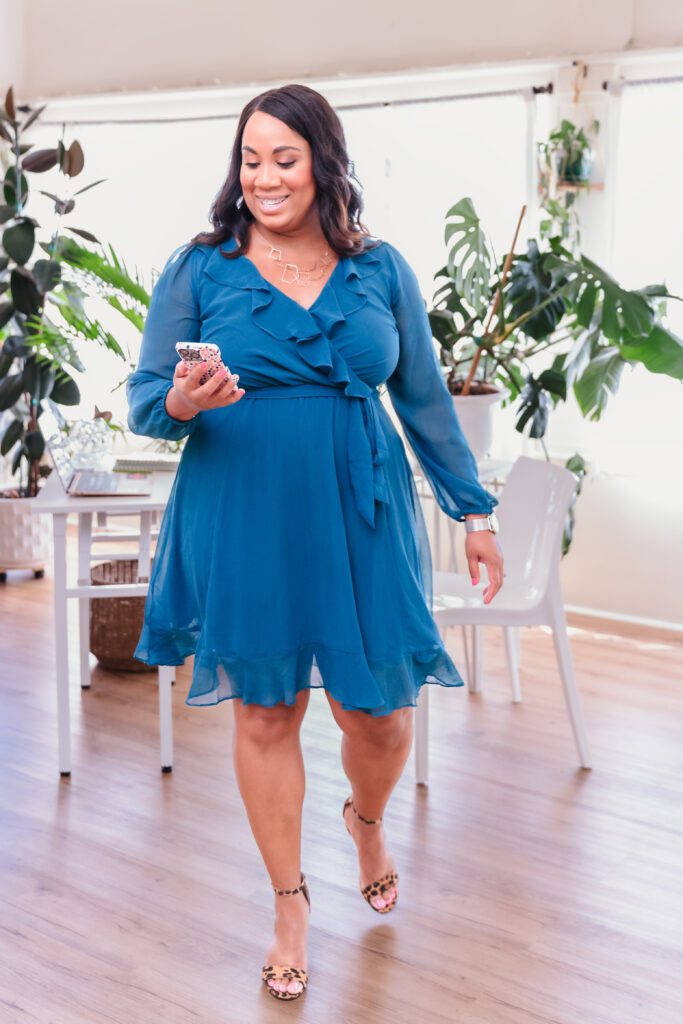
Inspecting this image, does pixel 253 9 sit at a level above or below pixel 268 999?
above

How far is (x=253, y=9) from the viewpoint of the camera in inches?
198

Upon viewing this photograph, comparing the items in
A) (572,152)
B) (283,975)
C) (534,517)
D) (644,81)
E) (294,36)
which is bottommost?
(283,975)

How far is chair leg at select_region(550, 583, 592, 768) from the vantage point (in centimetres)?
311

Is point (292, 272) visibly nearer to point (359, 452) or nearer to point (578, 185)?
point (359, 452)

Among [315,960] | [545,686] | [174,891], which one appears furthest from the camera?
[545,686]

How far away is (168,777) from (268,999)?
102 centimetres

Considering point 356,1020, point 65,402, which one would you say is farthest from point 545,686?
point 65,402

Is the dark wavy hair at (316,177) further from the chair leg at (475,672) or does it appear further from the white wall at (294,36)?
the white wall at (294,36)

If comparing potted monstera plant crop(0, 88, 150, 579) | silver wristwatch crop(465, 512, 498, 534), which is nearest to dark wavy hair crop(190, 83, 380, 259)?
silver wristwatch crop(465, 512, 498, 534)

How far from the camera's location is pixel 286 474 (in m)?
2.01

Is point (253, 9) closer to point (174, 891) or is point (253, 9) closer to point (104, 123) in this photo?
point (104, 123)

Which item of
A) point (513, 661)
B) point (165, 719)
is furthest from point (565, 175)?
point (165, 719)

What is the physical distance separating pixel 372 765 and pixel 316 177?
3.48 ft

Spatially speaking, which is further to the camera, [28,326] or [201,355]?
[28,326]
